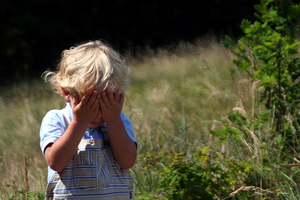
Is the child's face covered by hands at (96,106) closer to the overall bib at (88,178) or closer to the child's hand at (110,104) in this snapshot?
the child's hand at (110,104)

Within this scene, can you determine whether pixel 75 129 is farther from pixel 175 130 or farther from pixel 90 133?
pixel 175 130

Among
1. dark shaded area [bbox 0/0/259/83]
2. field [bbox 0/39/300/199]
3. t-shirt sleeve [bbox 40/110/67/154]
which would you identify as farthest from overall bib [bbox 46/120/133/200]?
dark shaded area [bbox 0/0/259/83]

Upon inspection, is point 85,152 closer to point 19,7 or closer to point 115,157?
point 115,157

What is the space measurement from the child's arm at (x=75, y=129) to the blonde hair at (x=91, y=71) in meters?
0.05

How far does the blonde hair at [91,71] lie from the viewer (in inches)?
82.4

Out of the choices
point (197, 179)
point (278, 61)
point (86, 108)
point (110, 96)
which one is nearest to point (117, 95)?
point (110, 96)

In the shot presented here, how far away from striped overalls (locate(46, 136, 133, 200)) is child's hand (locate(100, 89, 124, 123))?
0.14 meters

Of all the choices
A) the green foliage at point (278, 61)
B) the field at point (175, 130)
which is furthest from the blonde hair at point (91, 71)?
the green foliage at point (278, 61)

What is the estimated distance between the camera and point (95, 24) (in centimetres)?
1384

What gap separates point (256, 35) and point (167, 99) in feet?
6.80

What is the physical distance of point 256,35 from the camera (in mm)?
3980

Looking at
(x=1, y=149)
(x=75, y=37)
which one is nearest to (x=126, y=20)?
(x=75, y=37)

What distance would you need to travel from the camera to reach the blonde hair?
82.4 inches

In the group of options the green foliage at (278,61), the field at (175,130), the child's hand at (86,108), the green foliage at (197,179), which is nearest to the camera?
the child's hand at (86,108)
